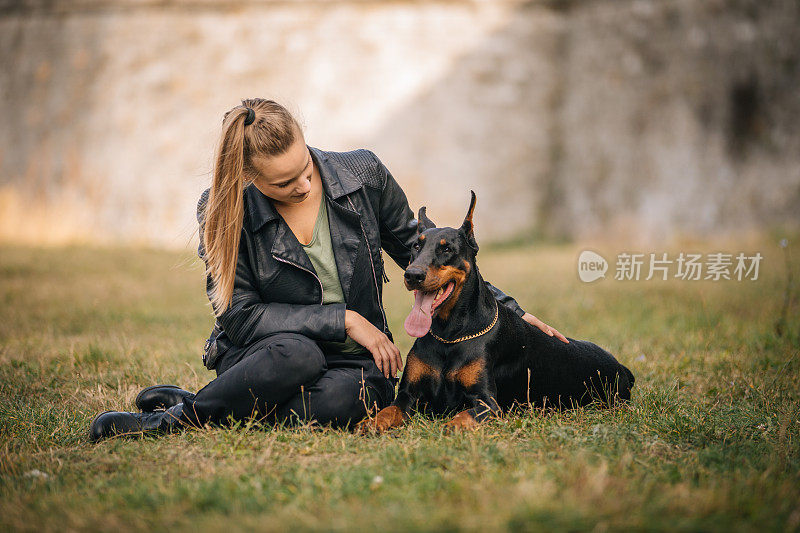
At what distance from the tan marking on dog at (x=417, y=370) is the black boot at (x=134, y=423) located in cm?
90

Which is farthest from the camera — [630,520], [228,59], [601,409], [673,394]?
[228,59]

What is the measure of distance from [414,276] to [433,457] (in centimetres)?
65

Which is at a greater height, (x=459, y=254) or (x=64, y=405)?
(x=459, y=254)

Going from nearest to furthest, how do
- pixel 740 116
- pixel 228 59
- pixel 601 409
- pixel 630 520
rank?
pixel 630 520 → pixel 601 409 → pixel 740 116 → pixel 228 59

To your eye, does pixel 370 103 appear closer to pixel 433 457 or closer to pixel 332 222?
pixel 332 222

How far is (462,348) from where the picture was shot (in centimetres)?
276

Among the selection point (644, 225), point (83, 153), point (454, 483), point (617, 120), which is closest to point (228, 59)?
point (83, 153)

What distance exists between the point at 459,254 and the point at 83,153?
988 cm

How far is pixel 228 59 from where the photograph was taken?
10625 mm

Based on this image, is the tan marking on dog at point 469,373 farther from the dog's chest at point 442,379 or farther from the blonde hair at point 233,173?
the blonde hair at point 233,173

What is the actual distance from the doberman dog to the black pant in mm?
139

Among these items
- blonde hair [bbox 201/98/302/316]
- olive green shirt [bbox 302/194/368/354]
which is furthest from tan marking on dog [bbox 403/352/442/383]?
blonde hair [bbox 201/98/302/316]

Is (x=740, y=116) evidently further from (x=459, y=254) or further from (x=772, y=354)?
(x=459, y=254)

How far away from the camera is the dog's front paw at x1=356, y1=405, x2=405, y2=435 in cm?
267
